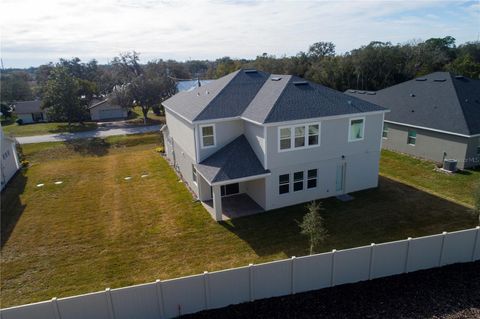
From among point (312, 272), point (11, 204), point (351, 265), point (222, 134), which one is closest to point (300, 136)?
point (222, 134)

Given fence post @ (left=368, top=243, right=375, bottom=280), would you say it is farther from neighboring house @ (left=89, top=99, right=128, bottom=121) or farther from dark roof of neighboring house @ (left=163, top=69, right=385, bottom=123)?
neighboring house @ (left=89, top=99, right=128, bottom=121)

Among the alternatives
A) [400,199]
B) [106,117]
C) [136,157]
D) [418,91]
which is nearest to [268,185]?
[400,199]

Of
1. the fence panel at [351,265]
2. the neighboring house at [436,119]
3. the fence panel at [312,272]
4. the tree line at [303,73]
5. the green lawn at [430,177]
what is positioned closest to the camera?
the fence panel at [312,272]

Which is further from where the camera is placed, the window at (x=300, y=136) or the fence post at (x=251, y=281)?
the window at (x=300, y=136)

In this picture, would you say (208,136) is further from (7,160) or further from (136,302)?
(7,160)

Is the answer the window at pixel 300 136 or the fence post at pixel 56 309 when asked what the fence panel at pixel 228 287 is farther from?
the window at pixel 300 136

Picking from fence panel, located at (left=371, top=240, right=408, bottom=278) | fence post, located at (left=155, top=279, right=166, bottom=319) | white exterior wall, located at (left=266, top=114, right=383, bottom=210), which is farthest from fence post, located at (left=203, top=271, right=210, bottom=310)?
white exterior wall, located at (left=266, top=114, right=383, bottom=210)

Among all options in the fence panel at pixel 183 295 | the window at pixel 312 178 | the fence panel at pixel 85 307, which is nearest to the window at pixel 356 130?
the window at pixel 312 178
